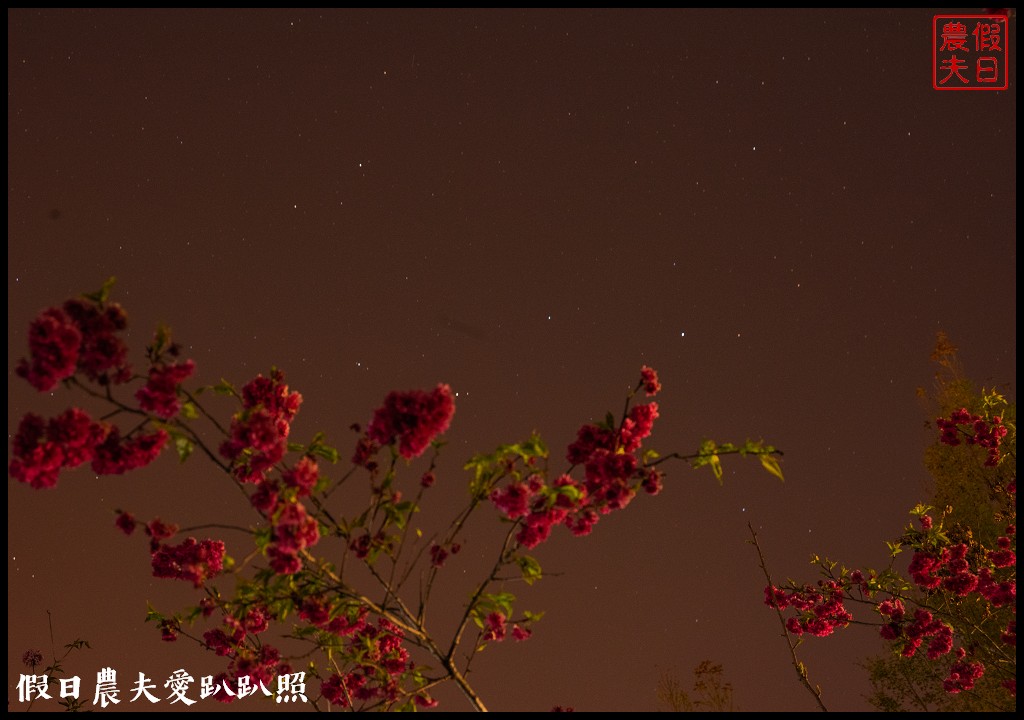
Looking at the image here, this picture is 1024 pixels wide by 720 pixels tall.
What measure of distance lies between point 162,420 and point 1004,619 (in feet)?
23.4

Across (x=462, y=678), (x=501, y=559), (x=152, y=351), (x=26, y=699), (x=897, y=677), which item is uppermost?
(x=152, y=351)

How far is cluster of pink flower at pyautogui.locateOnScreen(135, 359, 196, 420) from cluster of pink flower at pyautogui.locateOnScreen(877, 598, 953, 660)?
385 cm

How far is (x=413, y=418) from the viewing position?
2100mm

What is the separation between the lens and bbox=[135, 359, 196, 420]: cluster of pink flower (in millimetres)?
1966

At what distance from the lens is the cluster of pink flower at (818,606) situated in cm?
445

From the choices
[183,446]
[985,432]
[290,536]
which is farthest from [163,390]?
[985,432]

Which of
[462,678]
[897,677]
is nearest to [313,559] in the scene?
[462,678]

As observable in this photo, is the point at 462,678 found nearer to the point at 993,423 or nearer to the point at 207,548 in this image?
the point at 207,548

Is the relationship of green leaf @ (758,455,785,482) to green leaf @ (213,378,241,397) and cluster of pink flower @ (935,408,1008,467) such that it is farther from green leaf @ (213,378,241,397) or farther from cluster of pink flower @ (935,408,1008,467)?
cluster of pink flower @ (935,408,1008,467)

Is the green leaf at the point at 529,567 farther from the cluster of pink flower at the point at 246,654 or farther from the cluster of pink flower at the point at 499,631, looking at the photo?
the cluster of pink flower at the point at 246,654

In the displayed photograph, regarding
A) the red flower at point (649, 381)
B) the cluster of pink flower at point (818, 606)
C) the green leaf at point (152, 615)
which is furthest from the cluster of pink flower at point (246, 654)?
the cluster of pink flower at point (818, 606)

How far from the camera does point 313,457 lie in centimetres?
212

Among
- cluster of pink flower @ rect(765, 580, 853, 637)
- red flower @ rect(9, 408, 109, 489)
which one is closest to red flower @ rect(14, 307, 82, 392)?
red flower @ rect(9, 408, 109, 489)

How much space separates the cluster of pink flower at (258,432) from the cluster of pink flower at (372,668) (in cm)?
75
